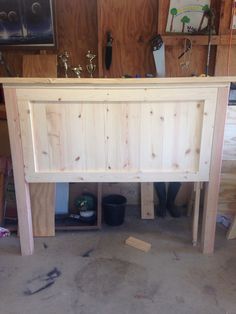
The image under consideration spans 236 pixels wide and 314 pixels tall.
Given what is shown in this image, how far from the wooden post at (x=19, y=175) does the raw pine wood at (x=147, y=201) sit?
2.78 feet

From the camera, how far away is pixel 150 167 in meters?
1.65

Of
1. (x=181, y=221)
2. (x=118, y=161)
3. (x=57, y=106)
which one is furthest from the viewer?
(x=181, y=221)

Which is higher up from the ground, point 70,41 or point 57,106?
point 70,41

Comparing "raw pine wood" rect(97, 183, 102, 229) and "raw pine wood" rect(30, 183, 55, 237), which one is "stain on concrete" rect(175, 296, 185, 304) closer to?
"raw pine wood" rect(97, 183, 102, 229)

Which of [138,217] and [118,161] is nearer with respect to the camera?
[118,161]

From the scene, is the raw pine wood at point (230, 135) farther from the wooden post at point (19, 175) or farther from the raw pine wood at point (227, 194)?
the wooden post at point (19, 175)

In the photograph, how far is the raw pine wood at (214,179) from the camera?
150cm

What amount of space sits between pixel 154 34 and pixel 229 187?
1199 mm

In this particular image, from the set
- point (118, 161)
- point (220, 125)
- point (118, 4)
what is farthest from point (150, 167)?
point (118, 4)

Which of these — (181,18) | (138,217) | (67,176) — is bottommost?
(138,217)

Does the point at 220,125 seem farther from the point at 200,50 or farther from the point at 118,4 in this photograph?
the point at 118,4

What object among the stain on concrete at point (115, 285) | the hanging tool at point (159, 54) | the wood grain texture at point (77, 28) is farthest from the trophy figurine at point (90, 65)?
the stain on concrete at point (115, 285)

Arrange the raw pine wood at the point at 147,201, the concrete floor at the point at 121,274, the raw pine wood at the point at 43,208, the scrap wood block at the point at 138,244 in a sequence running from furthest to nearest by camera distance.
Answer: the raw pine wood at the point at 147,201 → the raw pine wood at the point at 43,208 → the scrap wood block at the point at 138,244 → the concrete floor at the point at 121,274

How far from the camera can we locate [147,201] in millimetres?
2244
